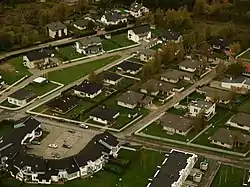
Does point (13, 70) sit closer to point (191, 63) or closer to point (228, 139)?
point (191, 63)

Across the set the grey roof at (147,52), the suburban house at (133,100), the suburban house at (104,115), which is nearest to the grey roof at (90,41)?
the grey roof at (147,52)

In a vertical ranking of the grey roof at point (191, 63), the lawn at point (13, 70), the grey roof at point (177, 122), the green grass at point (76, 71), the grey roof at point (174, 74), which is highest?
the grey roof at point (191, 63)

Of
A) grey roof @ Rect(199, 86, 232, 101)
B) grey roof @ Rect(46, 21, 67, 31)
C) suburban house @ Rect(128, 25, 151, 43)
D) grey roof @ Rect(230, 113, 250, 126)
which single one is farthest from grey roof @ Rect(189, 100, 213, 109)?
grey roof @ Rect(46, 21, 67, 31)

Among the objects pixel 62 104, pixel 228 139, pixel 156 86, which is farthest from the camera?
pixel 156 86

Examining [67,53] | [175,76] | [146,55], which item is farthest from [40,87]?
[175,76]

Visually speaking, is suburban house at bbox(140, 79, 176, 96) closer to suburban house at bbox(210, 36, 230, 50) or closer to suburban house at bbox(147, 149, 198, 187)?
suburban house at bbox(147, 149, 198, 187)

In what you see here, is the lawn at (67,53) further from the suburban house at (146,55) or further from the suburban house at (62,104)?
the suburban house at (62,104)
